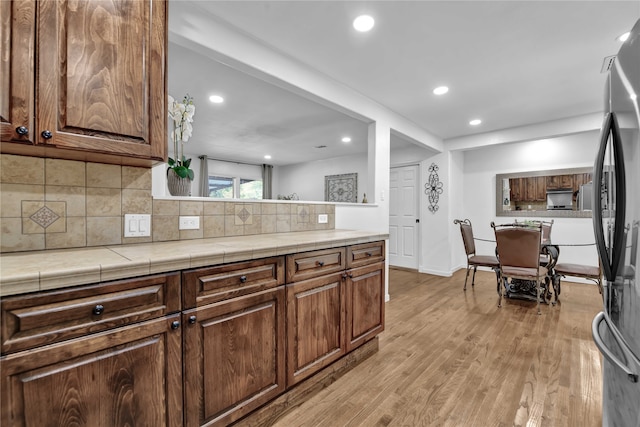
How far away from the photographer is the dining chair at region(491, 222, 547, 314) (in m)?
3.11

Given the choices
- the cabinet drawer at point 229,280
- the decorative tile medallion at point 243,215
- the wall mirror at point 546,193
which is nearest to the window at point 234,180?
the decorative tile medallion at point 243,215

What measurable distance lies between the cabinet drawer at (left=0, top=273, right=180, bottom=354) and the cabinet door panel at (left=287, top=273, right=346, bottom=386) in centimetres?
66

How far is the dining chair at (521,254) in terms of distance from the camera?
10.2ft

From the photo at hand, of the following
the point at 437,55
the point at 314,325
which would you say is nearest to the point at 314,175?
the point at 437,55

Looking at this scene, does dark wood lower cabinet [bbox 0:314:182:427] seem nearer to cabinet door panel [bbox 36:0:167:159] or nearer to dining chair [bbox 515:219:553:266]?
cabinet door panel [bbox 36:0:167:159]

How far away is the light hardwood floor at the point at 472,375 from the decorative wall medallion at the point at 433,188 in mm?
2307

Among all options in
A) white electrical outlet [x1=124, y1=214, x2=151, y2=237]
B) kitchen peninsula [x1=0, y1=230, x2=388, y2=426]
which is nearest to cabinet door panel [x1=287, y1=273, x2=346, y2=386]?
kitchen peninsula [x1=0, y1=230, x2=388, y2=426]

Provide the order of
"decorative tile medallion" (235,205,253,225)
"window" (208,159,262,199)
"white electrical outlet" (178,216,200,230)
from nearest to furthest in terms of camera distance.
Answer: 1. "white electrical outlet" (178,216,200,230)
2. "decorative tile medallion" (235,205,253,225)
3. "window" (208,159,262,199)

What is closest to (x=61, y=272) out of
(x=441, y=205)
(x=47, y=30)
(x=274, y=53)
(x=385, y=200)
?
(x=47, y=30)

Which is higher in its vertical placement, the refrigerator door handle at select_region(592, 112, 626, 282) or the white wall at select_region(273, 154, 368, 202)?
the white wall at select_region(273, 154, 368, 202)

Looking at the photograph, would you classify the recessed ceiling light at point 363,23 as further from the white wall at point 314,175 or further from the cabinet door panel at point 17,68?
the white wall at point 314,175

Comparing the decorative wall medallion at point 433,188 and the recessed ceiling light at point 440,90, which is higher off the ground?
the recessed ceiling light at point 440,90

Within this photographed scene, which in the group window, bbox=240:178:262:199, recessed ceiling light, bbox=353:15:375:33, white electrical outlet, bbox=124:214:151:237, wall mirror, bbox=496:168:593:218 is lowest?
white electrical outlet, bbox=124:214:151:237

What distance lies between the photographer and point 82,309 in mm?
943
